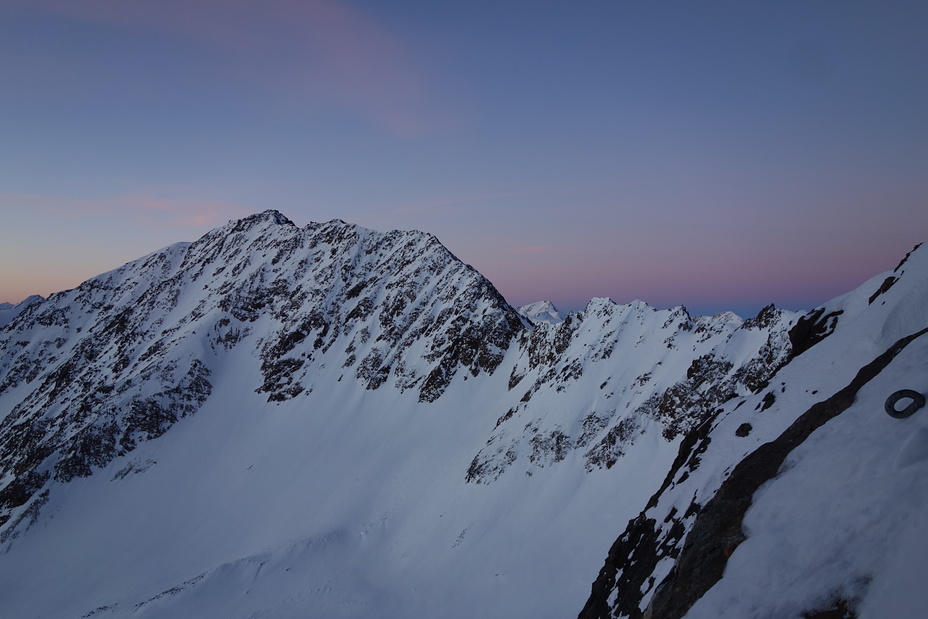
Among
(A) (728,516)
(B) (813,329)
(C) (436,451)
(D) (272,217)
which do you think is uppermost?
(D) (272,217)

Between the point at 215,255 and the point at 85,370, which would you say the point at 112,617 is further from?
the point at 215,255

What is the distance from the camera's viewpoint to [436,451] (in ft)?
211

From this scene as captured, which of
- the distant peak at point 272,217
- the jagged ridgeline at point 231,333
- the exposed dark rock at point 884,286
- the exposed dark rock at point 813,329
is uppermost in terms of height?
the distant peak at point 272,217

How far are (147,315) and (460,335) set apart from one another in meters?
90.7

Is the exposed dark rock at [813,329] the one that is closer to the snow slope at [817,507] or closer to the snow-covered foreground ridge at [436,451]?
the snow-covered foreground ridge at [436,451]

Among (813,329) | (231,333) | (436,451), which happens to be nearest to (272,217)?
(231,333)

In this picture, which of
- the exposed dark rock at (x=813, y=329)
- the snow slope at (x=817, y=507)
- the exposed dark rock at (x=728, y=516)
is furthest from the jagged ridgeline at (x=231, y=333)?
the exposed dark rock at (x=728, y=516)

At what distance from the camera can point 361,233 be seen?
11144cm

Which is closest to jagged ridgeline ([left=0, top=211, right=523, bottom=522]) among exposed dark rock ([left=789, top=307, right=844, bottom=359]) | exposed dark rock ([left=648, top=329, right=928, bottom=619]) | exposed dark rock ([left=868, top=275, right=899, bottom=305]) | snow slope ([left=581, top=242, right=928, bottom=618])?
exposed dark rock ([left=789, top=307, right=844, bottom=359])

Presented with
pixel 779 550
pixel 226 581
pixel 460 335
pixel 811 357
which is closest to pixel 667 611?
pixel 779 550

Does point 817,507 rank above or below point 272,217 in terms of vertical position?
below

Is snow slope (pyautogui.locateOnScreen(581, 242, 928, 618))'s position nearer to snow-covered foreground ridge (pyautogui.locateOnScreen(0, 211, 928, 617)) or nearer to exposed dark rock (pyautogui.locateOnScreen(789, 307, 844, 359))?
snow-covered foreground ridge (pyautogui.locateOnScreen(0, 211, 928, 617))

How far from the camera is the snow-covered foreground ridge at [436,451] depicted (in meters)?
11.0

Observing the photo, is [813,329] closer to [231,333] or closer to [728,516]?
[728,516]
